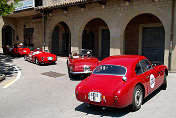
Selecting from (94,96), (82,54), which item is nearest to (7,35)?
(82,54)

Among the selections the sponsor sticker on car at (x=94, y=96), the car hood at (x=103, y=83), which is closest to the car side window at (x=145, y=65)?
the car hood at (x=103, y=83)

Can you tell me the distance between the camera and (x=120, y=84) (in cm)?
561

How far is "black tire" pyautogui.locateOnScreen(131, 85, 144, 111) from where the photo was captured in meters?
5.71

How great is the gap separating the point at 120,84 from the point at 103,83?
0.50m

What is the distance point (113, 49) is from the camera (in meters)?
15.0

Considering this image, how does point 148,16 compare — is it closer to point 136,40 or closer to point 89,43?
point 136,40

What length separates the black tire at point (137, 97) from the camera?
5710 mm

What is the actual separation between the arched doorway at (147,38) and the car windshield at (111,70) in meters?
9.65

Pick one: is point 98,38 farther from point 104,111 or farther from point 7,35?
point 7,35

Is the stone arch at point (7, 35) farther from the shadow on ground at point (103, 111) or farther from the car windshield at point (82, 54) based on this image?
the shadow on ground at point (103, 111)

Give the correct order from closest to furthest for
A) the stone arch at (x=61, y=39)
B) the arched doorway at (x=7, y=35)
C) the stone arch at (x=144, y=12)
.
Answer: the stone arch at (x=144, y=12) < the stone arch at (x=61, y=39) < the arched doorway at (x=7, y=35)

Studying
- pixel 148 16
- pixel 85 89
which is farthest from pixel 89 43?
pixel 85 89

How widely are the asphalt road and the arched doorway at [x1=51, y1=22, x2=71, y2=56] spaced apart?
13.6 m

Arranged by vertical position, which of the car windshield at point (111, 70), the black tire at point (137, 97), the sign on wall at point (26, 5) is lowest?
the black tire at point (137, 97)
